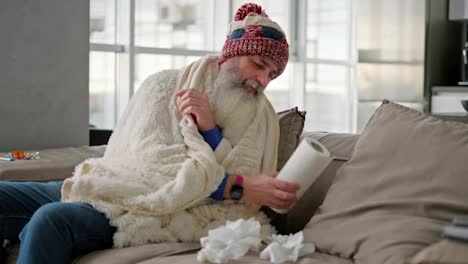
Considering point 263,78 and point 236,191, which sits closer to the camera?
point 236,191

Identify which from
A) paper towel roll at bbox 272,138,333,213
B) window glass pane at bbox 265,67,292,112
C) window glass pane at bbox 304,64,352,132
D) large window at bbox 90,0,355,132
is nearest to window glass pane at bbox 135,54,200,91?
large window at bbox 90,0,355,132

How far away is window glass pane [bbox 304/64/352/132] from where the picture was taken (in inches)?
234

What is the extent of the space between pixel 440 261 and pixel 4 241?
4.51ft

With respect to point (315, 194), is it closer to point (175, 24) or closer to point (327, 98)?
point (175, 24)

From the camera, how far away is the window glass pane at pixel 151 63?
4.36 m

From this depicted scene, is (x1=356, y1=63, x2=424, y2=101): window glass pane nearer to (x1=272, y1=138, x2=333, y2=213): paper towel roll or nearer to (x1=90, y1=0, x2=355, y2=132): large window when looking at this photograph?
(x1=90, y1=0, x2=355, y2=132): large window

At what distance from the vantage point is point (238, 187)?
5.86 ft

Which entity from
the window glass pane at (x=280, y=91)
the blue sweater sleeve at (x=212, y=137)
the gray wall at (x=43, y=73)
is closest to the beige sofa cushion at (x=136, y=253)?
the blue sweater sleeve at (x=212, y=137)

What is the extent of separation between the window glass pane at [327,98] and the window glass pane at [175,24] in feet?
4.33

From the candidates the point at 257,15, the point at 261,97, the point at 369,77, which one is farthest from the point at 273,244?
the point at 369,77

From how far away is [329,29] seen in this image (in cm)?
606

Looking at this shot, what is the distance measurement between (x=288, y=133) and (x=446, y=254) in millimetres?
959

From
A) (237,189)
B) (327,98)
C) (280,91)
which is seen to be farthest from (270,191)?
(327,98)

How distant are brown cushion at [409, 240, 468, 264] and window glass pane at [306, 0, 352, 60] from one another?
4.89 m
